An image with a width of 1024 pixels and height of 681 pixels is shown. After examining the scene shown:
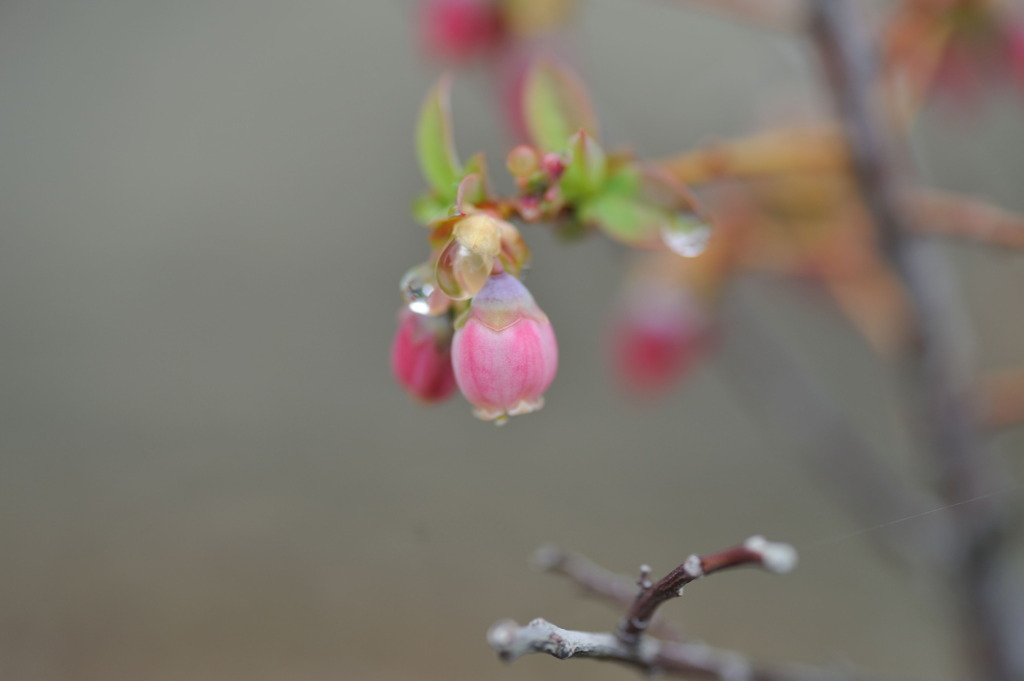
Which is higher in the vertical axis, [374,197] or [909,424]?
[374,197]

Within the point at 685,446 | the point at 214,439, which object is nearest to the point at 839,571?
the point at 685,446

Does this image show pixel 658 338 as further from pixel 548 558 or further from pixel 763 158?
pixel 548 558

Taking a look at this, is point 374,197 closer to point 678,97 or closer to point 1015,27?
point 678,97

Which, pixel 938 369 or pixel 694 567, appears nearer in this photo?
pixel 694 567

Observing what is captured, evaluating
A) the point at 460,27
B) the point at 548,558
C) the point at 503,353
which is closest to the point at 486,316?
the point at 503,353

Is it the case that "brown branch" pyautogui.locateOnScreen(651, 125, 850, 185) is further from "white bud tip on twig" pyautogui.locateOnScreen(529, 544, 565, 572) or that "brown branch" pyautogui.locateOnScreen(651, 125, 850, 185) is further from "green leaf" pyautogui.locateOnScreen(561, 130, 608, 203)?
"white bud tip on twig" pyautogui.locateOnScreen(529, 544, 565, 572)

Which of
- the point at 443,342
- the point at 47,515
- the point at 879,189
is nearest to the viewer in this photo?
the point at 443,342

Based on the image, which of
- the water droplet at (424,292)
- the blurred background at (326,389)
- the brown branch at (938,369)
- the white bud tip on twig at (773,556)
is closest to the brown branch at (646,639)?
the white bud tip on twig at (773,556)
